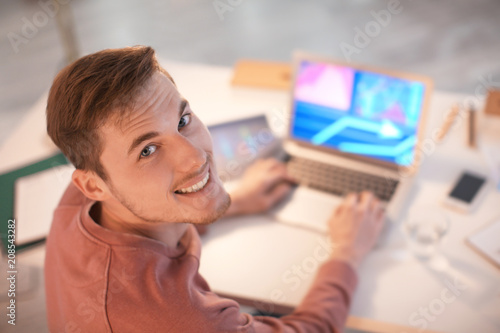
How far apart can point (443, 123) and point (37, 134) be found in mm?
1353

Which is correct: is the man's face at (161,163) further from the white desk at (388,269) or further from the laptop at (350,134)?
the laptop at (350,134)

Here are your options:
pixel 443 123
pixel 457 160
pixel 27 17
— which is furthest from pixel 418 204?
pixel 27 17

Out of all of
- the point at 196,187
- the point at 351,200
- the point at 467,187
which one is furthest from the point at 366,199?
the point at 196,187

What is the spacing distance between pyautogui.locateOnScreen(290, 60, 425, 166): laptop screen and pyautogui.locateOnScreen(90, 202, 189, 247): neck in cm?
61

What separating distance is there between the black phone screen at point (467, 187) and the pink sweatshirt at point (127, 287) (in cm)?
61

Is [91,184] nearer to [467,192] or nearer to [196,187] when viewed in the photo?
[196,187]

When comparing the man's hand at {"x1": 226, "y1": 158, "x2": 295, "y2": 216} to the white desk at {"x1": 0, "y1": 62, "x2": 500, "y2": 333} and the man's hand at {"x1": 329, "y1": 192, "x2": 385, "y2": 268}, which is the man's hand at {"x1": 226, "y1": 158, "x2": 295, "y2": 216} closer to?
the white desk at {"x1": 0, "y1": 62, "x2": 500, "y2": 333}

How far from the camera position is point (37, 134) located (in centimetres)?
169

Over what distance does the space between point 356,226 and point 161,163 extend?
596 mm

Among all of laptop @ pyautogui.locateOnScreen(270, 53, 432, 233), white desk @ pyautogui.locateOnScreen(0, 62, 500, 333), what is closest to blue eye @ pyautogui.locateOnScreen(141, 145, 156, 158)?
white desk @ pyautogui.locateOnScreen(0, 62, 500, 333)

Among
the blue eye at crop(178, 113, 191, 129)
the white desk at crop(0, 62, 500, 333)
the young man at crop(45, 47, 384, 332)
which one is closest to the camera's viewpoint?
the young man at crop(45, 47, 384, 332)

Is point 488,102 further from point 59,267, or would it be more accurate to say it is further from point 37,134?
point 37,134

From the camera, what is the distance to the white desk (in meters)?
1.16

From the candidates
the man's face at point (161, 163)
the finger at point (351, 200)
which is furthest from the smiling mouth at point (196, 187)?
the finger at point (351, 200)
